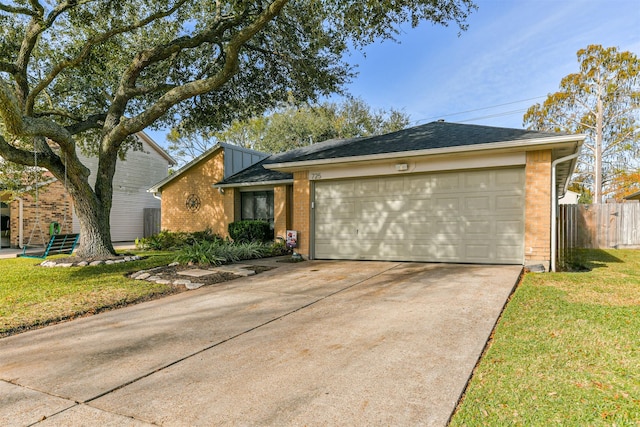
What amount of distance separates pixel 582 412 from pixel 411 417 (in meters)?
1.04

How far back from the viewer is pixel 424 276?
683cm

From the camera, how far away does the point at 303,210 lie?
1009 cm

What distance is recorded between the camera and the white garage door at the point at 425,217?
7.73m

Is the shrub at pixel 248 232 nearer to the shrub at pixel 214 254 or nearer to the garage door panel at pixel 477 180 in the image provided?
the shrub at pixel 214 254

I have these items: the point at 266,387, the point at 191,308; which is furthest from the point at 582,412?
the point at 191,308

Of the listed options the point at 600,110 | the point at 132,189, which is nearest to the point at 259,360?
the point at 132,189

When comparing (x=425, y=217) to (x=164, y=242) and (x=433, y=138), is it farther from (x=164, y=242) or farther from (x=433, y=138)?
(x=164, y=242)

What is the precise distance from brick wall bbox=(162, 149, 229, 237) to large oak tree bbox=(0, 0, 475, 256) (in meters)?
2.24

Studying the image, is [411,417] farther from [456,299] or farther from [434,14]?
[434,14]

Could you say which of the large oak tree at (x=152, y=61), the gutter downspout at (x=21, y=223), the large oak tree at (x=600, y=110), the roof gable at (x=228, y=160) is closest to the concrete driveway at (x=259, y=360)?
the large oak tree at (x=152, y=61)

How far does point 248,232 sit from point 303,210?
334 cm

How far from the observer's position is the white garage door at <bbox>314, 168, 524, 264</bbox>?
7727 mm

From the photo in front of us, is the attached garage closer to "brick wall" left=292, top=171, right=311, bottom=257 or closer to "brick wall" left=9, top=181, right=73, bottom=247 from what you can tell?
"brick wall" left=292, top=171, right=311, bottom=257

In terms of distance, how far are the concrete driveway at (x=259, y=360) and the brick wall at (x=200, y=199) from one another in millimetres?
9243
